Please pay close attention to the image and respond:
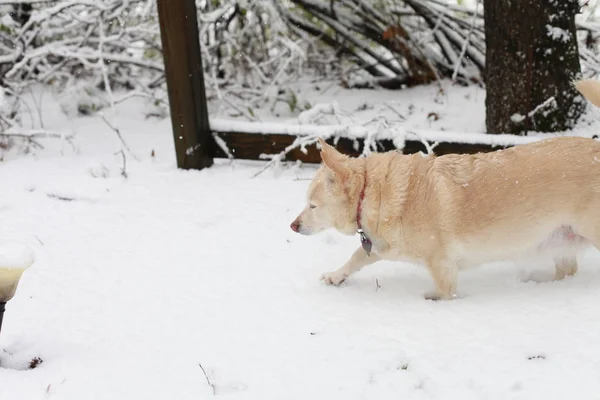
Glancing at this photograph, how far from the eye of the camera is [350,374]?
2.57 meters

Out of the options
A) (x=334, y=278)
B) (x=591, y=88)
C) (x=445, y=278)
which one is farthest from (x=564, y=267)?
(x=334, y=278)

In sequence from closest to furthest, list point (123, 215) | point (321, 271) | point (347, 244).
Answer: point (321, 271) < point (347, 244) < point (123, 215)

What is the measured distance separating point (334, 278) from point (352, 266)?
0.12 meters

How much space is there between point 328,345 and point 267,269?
0.99m

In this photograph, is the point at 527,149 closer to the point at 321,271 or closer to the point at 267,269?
the point at 321,271

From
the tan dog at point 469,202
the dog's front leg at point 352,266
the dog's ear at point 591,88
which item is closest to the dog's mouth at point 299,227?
the tan dog at point 469,202

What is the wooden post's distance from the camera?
16.4ft

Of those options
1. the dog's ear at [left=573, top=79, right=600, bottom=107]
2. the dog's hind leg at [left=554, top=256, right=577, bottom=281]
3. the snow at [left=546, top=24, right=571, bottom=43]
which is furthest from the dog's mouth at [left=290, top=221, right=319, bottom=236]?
the snow at [left=546, top=24, right=571, bottom=43]

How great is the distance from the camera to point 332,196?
325 centimetres

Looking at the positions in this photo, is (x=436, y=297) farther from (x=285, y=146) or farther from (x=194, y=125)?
(x=194, y=125)

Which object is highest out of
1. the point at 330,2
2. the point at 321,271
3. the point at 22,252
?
the point at 330,2

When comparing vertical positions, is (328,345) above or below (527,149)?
below

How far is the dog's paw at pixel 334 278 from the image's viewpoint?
136 inches

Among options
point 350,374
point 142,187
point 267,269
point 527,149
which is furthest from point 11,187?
point 527,149
